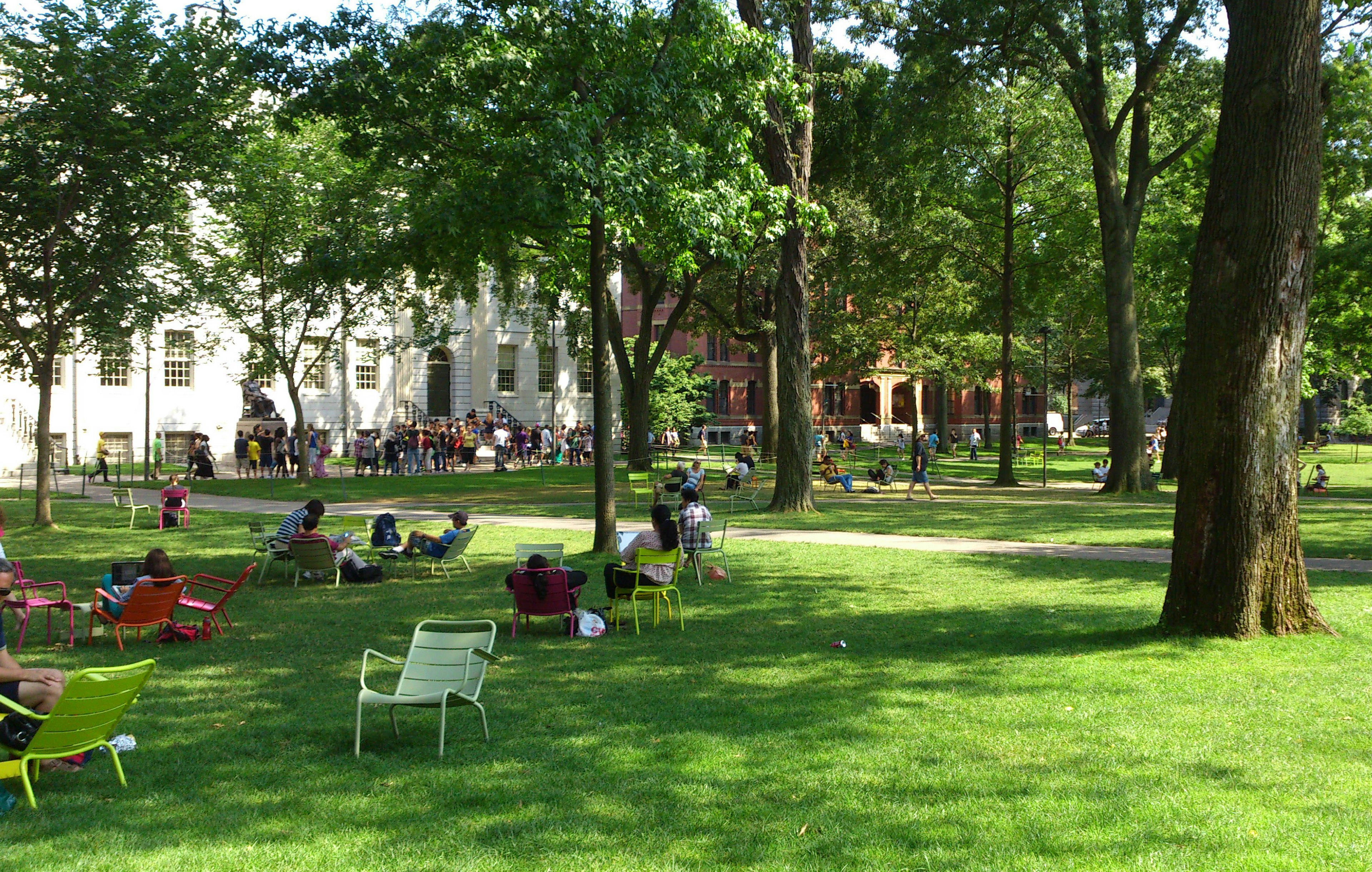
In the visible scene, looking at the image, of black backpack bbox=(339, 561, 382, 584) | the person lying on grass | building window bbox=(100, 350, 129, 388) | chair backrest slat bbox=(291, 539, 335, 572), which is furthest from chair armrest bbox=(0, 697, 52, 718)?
building window bbox=(100, 350, 129, 388)

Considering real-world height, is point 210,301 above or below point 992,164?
below

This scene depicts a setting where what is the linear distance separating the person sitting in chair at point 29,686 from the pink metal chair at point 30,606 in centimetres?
320

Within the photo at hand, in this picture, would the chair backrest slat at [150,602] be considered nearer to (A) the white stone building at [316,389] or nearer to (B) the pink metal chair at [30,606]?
(B) the pink metal chair at [30,606]

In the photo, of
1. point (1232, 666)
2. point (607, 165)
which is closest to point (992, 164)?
point (607, 165)

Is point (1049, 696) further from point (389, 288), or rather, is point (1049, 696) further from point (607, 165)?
point (389, 288)

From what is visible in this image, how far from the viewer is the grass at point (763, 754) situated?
4.88 m

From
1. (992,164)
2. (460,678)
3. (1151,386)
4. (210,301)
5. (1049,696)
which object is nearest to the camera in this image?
(460,678)

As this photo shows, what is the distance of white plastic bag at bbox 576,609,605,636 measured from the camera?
33.6 ft

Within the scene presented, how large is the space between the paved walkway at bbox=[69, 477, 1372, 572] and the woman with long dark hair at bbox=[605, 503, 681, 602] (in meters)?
6.43

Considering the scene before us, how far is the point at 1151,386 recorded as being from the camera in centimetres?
6291

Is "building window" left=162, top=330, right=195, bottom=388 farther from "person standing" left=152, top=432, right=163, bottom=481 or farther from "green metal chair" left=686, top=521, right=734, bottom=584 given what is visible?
"green metal chair" left=686, top=521, right=734, bottom=584

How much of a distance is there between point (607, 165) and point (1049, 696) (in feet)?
29.1

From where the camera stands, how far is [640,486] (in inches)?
985

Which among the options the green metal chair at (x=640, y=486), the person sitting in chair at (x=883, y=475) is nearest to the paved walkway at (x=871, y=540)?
the green metal chair at (x=640, y=486)
